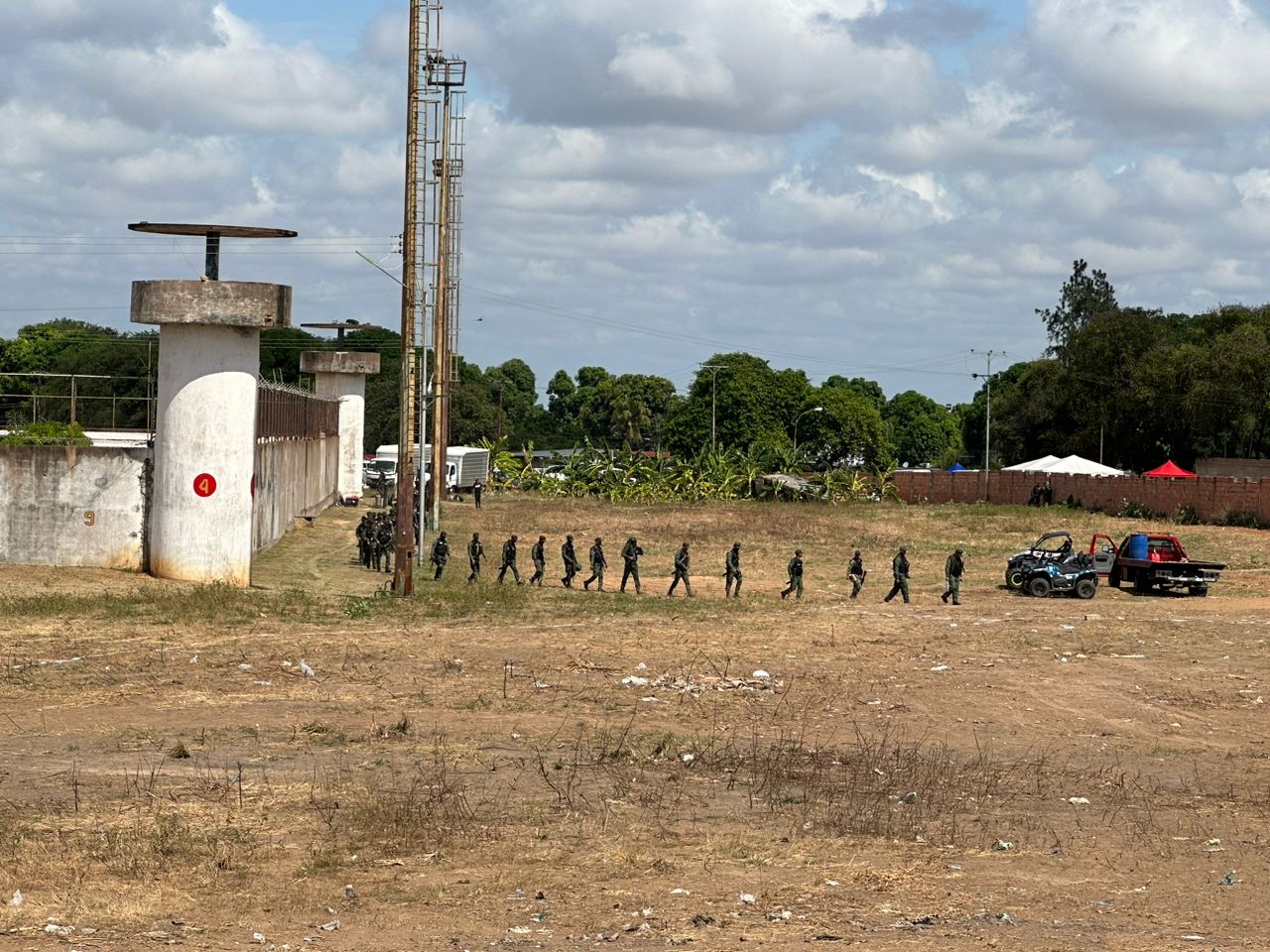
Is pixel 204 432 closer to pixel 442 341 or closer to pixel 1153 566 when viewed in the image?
pixel 442 341

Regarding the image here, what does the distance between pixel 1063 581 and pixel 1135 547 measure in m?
2.49

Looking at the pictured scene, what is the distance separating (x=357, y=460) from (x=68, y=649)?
43.2m

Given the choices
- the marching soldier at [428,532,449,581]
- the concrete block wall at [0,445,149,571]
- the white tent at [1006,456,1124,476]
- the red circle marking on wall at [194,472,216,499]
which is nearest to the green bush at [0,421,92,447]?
the concrete block wall at [0,445,149,571]

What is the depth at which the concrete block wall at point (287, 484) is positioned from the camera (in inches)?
1412

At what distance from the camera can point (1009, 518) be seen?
2333 inches

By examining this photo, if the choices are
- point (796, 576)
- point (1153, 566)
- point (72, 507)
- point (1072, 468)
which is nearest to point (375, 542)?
point (72, 507)

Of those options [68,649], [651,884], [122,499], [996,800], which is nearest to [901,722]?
[996,800]

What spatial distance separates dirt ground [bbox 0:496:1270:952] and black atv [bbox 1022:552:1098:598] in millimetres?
4486

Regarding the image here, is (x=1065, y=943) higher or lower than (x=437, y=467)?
lower

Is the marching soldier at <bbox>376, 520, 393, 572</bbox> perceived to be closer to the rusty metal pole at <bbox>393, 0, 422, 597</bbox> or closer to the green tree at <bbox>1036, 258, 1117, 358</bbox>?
the rusty metal pole at <bbox>393, 0, 422, 597</bbox>

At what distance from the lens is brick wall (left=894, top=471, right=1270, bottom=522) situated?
5584 cm

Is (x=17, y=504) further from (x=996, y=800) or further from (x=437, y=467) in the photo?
(x=996, y=800)

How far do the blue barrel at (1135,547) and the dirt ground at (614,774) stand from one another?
6.09 m

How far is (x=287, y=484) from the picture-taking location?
42.6 metres
